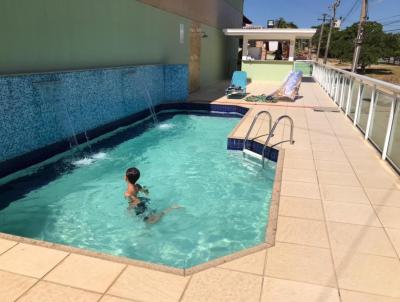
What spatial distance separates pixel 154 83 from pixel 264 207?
803cm

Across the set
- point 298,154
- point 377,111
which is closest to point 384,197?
point 298,154

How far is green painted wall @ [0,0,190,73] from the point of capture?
6539mm

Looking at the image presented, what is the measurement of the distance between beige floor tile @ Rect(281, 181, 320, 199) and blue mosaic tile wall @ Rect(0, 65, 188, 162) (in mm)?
4803

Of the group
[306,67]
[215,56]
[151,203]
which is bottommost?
[151,203]

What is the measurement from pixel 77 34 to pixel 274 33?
14.9 m

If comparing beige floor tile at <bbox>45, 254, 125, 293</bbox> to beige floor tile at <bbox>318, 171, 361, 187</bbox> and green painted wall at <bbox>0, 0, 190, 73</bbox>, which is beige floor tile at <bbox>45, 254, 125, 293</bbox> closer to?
beige floor tile at <bbox>318, 171, 361, 187</bbox>

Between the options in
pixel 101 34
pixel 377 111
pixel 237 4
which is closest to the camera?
pixel 377 111

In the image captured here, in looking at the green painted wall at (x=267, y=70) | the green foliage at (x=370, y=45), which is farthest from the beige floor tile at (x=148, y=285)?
the green foliage at (x=370, y=45)

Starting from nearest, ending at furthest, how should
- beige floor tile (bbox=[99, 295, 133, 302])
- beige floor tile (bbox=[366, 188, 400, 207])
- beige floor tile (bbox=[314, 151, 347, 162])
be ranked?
beige floor tile (bbox=[99, 295, 133, 302]) < beige floor tile (bbox=[366, 188, 400, 207]) < beige floor tile (bbox=[314, 151, 347, 162])

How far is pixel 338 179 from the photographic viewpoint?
546 cm

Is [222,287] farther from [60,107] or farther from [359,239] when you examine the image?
[60,107]

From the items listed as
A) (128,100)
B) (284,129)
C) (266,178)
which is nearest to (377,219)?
(266,178)

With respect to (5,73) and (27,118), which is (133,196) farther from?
(5,73)

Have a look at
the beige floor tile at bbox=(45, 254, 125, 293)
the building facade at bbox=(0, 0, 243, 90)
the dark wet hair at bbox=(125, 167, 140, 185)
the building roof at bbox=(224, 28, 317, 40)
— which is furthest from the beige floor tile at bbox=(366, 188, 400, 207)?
the building roof at bbox=(224, 28, 317, 40)
